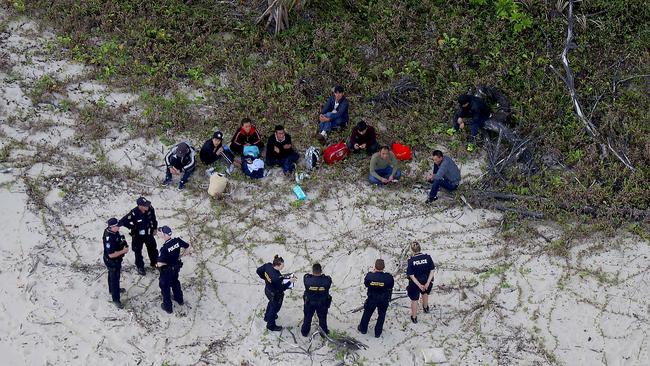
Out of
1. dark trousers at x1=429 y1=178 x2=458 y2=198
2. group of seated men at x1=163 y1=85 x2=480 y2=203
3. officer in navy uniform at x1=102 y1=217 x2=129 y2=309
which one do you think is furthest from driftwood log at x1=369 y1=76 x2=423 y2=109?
officer in navy uniform at x1=102 y1=217 x2=129 y2=309

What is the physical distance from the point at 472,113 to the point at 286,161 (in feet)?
12.5

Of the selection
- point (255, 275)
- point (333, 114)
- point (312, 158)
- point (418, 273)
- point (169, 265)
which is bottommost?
point (255, 275)

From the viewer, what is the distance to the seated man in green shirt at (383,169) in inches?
544

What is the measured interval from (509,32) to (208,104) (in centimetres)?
681

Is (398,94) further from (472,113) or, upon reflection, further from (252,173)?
(252,173)

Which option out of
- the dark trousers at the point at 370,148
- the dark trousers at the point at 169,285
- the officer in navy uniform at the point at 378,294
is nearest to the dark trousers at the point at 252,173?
the dark trousers at the point at 370,148

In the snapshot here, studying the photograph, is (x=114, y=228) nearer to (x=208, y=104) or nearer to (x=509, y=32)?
(x=208, y=104)

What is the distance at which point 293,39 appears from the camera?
16.8m

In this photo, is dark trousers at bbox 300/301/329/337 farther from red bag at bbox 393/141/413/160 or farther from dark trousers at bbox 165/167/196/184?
red bag at bbox 393/141/413/160

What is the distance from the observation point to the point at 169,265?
11133mm

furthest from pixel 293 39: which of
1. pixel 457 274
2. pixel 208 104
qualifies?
pixel 457 274

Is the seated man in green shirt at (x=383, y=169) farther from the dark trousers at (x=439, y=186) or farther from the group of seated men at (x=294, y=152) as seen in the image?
the dark trousers at (x=439, y=186)

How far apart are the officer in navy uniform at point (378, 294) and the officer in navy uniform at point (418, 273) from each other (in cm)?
35

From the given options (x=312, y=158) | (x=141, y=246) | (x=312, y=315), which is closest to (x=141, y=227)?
(x=141, y=246)
